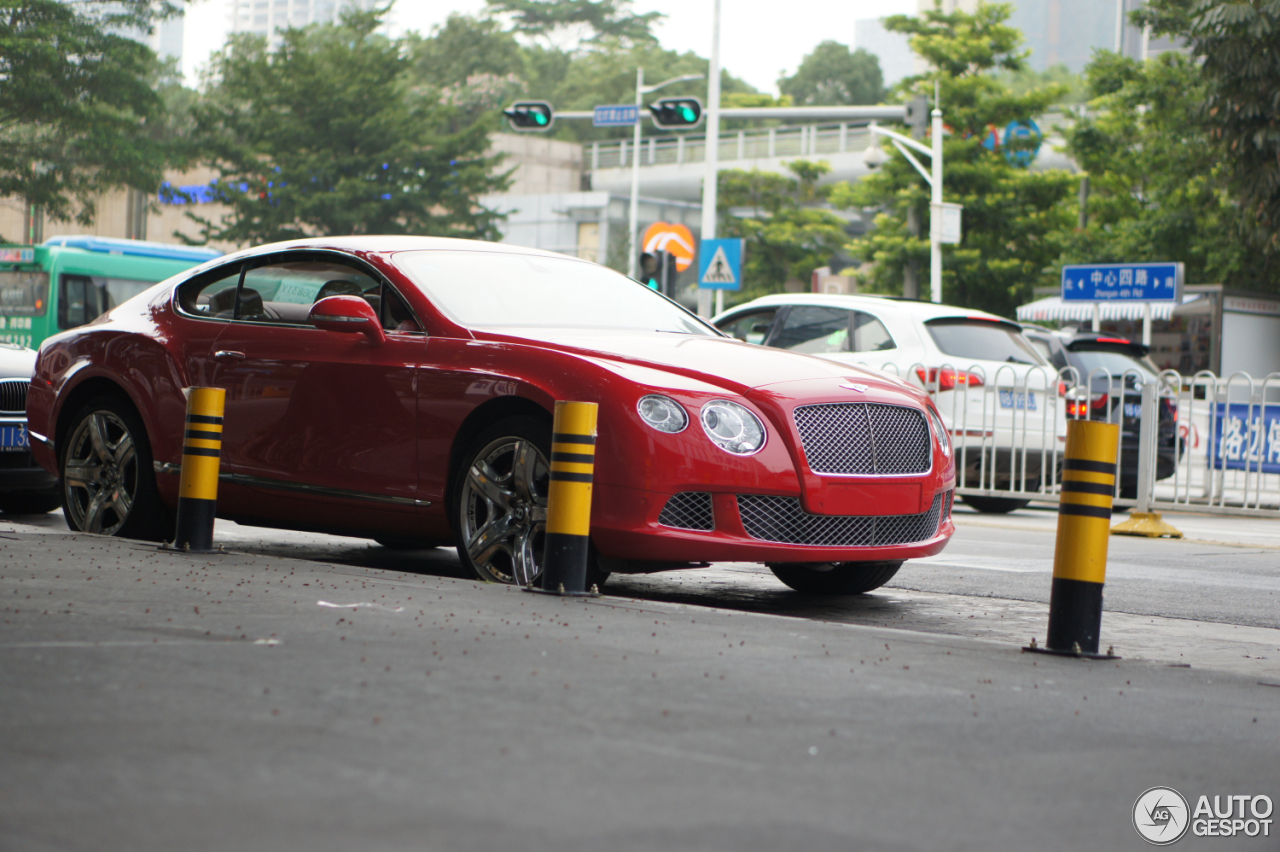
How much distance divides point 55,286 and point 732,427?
2178 cm

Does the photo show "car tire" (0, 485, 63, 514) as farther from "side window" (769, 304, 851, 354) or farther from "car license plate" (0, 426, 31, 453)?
"side window" (769, 304, 851, 354)

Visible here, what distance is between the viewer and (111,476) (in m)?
7.82

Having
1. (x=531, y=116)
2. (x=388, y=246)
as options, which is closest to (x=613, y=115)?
(x=531, y=116)

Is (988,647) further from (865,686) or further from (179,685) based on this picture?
(179,685)

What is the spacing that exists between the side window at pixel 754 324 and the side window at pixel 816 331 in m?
0.20

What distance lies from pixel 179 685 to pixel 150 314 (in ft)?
14.8

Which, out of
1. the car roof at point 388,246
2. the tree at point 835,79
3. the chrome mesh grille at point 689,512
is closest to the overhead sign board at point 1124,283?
the car roof at point 388,246

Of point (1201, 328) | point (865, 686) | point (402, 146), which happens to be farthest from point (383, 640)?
point (402, 146)

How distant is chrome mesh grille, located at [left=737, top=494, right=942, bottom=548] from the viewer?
606cm

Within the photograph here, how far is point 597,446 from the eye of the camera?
6.09 meters

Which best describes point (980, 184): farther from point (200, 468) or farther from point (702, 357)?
point (200, 468)

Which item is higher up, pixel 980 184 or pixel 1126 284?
pixel 980 184

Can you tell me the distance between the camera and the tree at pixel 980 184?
38188 millimetres

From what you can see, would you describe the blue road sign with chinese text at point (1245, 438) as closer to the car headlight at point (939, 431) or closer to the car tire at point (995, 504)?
the car tire at point (995, 504)
